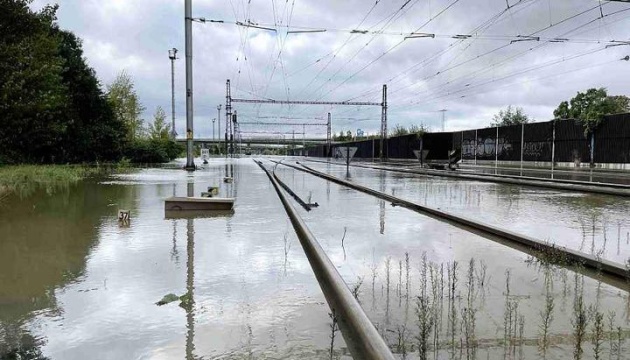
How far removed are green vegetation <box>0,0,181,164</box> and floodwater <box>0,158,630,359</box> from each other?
10494mm

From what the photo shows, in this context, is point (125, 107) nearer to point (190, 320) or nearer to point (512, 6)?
point (512, 6)

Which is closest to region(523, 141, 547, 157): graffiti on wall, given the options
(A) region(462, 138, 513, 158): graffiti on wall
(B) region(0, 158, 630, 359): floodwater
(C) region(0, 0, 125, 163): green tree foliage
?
(A) region(462, 138, 513, 158): graffiti on wall

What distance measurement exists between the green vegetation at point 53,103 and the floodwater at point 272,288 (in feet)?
34.4

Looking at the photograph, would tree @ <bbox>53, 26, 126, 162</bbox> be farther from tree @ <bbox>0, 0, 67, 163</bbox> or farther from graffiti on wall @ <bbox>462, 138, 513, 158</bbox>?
graffiti on wall @ <bbox>462, 138, 513, 158</bbox>

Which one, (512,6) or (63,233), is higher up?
(512,6)

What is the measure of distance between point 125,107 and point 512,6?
39.1m

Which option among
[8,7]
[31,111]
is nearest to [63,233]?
[31,111]

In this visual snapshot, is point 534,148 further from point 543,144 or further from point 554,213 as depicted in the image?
point 554,213

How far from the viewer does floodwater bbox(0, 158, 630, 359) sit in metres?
3.89

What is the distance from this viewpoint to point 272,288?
17.7 ft

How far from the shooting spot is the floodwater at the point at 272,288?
3.89 m

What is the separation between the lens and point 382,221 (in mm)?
9977

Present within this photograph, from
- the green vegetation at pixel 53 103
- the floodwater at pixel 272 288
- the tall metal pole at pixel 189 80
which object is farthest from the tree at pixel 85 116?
the floodwater at pixel 272 288

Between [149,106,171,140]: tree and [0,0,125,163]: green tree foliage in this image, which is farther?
[149,106,171,140]: tree
